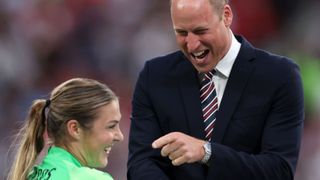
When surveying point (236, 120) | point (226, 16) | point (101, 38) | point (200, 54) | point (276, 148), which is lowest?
point (101, 38)

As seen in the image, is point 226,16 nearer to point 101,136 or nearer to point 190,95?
point 190,95

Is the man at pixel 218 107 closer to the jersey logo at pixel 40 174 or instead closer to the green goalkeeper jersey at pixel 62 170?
the green goalkeeper jersey at pixel 62 170

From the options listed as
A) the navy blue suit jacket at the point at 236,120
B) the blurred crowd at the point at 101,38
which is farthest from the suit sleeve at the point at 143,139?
the blurred crowd at the point at 101,38

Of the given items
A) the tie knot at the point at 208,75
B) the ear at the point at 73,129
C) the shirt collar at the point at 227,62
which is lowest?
the ear at the point at 73,129

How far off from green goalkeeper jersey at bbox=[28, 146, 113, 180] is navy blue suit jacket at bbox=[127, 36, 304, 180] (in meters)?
0.25

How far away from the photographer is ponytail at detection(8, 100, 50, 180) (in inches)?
128

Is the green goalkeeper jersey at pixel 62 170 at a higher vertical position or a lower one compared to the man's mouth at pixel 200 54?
lower

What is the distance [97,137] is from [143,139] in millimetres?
171

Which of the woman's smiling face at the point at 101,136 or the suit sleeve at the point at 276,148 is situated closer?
the suit sleeve at the point at 276,148

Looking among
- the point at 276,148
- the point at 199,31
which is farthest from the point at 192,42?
the point at 276,148

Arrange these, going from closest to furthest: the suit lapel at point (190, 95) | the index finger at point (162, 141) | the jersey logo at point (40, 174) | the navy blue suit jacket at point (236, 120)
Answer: the index finger at point (162, 141) < the jersey logo at point (40, 174) < the navy blue suit jacket at point (236, 120) < the suit lapel at point (190, 95)

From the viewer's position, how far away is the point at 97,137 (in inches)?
131

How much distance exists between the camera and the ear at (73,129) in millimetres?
3262

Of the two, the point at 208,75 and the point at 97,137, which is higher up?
the point at 208,75
